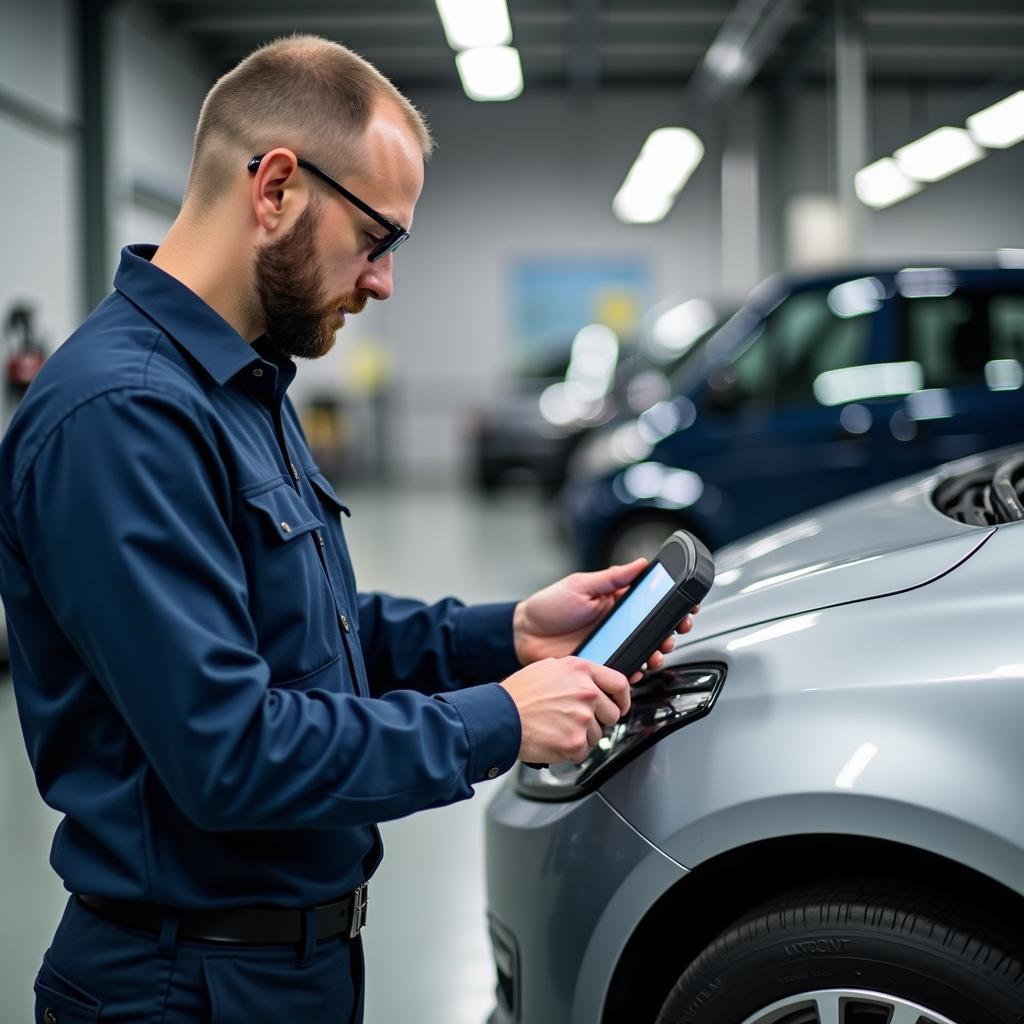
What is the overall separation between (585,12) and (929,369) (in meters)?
7.09

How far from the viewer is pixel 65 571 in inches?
38.9

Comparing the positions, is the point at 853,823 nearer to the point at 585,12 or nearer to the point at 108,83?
the point at 108,83

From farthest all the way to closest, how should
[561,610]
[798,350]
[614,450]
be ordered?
[614,450] < [798,350] < [561,610]

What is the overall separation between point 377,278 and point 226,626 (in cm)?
42

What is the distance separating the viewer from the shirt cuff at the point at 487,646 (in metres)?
1.57

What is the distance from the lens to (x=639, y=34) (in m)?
11.8

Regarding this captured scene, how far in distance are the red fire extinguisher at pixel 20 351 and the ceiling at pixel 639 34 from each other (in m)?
2.73

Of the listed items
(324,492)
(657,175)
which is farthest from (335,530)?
(657,175)

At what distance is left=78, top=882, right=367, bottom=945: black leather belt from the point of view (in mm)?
1135

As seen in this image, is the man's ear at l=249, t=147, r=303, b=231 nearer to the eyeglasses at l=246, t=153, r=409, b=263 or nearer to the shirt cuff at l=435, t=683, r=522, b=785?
the eyeglasses at l=246, t=153, r=409, b=263

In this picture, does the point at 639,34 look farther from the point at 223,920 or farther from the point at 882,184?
the point at 223,920

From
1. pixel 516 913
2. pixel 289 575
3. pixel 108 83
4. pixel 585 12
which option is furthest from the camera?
pixel 585 12

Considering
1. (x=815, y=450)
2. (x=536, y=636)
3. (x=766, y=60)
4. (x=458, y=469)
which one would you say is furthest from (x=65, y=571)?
(x=458, y=469)

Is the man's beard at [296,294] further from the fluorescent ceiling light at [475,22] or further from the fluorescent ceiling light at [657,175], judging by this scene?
the fluorescent ceiling light at [657,175]
